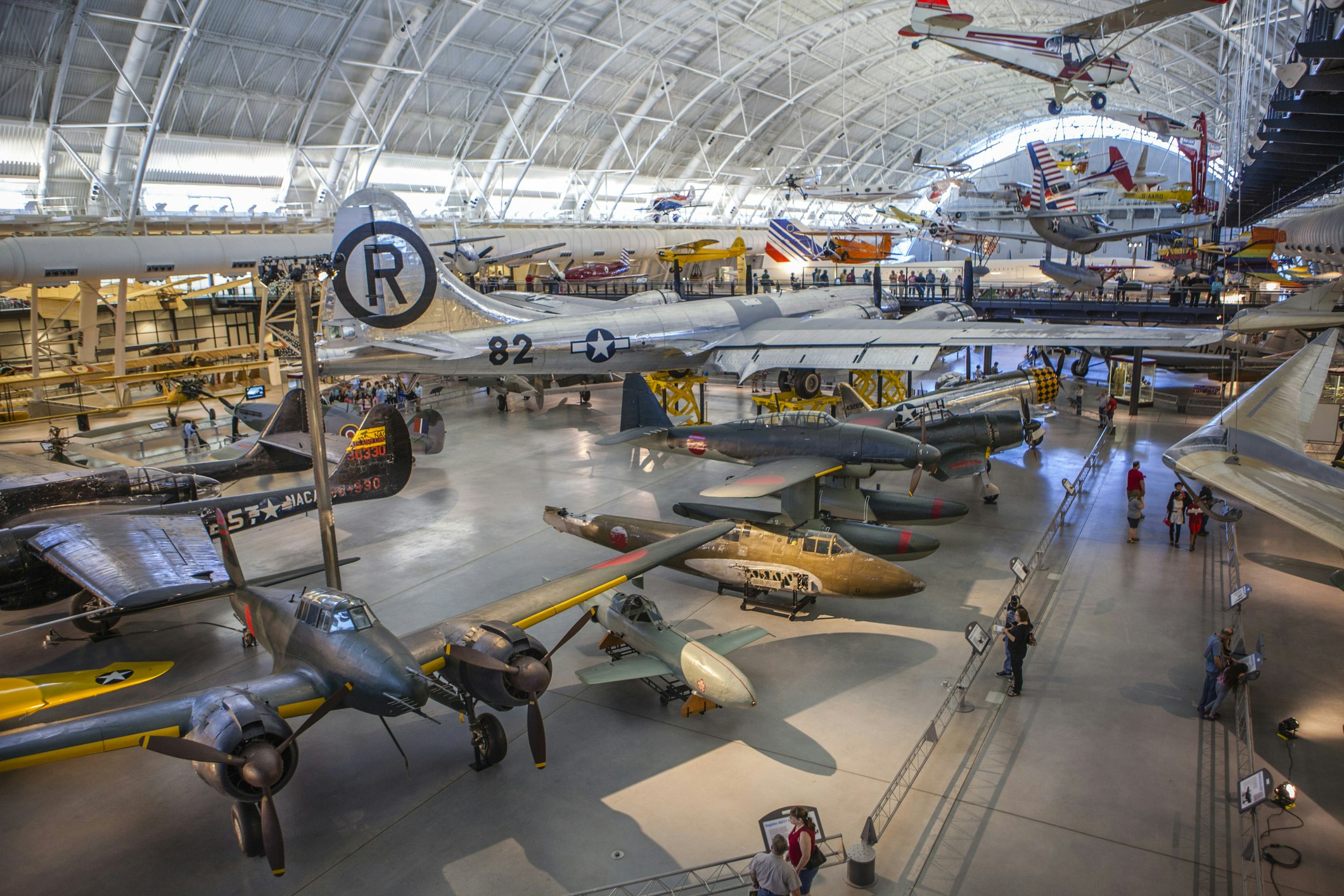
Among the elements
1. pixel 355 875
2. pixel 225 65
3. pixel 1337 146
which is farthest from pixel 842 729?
pixel 225 65

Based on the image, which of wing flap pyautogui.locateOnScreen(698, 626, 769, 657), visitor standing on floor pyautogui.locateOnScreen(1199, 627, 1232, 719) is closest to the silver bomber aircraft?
visitor standing on floor pyautogui.locateOnScreen(1199, 627, 1232, 719)

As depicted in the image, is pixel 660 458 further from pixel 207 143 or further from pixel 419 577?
pixel 207 143

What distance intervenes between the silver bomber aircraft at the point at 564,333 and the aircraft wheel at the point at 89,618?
6.52 meters

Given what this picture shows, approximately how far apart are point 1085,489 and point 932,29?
18.5 m

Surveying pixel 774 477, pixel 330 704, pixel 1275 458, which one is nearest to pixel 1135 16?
pixel 774 477

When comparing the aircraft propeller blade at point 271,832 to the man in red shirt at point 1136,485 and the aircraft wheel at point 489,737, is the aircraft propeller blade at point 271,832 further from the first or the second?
the man in red shirt at point 1136,485

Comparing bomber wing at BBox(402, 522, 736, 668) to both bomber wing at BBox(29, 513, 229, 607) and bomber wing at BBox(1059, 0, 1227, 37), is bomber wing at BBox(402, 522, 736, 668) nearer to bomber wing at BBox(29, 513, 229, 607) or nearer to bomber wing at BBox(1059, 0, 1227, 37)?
bomber wing at BBox(29, 513, 229, 607)

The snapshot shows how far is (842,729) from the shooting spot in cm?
927

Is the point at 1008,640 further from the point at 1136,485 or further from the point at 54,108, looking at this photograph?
the point at 54,108

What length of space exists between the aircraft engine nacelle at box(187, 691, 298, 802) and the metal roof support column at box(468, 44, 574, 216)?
1676 inches

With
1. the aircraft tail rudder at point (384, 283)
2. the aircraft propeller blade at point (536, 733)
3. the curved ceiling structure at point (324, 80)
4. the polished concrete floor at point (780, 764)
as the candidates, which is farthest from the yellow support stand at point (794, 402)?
the aircraft propeller blade at point (536, 733)

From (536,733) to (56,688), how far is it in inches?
208

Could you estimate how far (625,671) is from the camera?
31.1 ft

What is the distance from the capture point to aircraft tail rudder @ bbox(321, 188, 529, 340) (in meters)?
16.7
